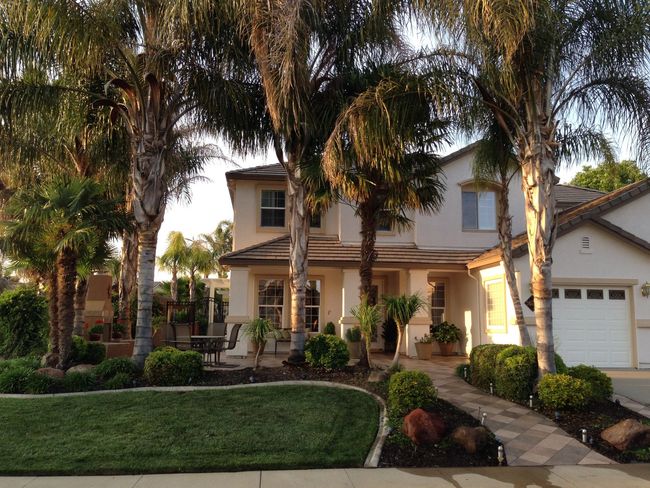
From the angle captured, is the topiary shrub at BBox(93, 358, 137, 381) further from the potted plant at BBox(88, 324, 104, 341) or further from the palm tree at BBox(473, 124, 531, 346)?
the palm tree at BBox(473, 124, 531, 346)

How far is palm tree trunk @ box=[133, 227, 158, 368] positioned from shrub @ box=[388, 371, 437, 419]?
5.45 m

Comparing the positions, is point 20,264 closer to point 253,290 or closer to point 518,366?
point 253,290

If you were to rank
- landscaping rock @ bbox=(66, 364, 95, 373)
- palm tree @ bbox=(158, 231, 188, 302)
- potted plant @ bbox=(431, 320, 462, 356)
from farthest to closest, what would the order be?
palm tree @ bbox=(158, 231, 188, 302) < potted plant @ bbox=(431, 320, 462, 356) < landscaping rock @ bbox=(66, 364, 95, 373)

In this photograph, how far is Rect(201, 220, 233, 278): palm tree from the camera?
38.9m

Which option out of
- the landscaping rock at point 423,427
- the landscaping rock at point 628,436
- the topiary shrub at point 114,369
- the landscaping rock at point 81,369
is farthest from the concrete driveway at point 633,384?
the landscaping rock at point 81,369

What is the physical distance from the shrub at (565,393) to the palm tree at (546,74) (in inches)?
20.2

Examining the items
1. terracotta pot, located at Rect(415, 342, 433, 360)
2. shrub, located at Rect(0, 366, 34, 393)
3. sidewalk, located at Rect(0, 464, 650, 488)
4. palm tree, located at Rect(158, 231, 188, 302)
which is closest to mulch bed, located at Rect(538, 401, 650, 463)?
sidewalk, located at Rect(0, 464, 650, 488)

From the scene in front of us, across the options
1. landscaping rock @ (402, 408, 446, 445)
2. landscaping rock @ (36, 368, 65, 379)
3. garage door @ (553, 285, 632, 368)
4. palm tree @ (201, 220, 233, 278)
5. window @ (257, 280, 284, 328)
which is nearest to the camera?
landscaping rock @ (402, 408, 446, 445)

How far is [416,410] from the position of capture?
23.4ft

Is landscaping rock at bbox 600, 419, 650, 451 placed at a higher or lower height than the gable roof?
lower

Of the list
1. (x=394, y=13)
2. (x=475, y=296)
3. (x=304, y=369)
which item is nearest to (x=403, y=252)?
(x=475, y=296)

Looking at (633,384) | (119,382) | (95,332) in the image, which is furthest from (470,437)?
(95,332)

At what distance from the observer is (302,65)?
948 cm

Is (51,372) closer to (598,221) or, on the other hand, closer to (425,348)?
(425,348)
